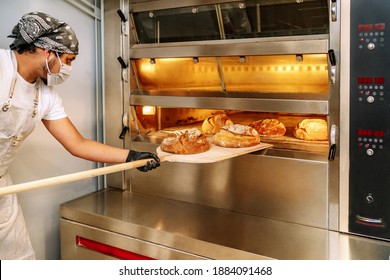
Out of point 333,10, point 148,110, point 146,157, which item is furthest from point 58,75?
point 333,10

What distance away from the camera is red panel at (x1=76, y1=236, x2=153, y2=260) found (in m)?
1.78

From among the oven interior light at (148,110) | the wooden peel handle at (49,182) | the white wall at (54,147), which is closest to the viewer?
→ the wooden peel handle at (49,182)

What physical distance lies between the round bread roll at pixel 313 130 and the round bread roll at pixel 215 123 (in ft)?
1.21

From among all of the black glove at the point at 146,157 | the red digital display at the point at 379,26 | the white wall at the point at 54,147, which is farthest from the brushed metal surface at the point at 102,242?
the red digital display at the point at 379,26

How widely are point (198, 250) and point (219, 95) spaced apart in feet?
2.27

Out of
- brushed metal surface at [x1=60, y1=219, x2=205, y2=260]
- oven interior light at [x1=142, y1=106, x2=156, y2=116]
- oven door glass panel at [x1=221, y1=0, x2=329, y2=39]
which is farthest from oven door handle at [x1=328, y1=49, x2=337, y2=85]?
oven interior light at [x1=142, y1=106, x2=156, y2=116]

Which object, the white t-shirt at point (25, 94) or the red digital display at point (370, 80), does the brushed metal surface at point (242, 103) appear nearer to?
the red digital display at point (370, 80)

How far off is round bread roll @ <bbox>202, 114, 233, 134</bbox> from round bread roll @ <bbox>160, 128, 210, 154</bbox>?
265 millimetres

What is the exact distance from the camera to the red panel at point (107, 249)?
5.85 feet

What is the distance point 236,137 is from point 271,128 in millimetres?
239

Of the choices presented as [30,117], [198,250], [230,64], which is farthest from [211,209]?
[30,117]

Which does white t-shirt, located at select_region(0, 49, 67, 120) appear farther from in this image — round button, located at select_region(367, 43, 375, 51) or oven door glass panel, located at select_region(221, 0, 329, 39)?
round button, located at select_region(367, 43, 375, 51)
